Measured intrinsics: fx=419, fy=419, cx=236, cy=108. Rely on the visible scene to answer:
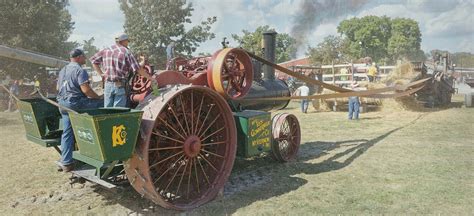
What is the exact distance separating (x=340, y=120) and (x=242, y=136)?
7.65 meters

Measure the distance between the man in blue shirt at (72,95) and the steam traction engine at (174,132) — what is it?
294 mm

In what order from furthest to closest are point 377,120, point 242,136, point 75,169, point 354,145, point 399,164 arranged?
point 377,120
point 354,145
point 399,164
point 242,136
point 75,169

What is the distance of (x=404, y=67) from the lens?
48.5ft

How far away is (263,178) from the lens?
5.95 metres

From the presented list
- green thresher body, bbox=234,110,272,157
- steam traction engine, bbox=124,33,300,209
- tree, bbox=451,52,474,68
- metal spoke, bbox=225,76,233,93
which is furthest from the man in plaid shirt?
tree, bbox=451,52,474,68

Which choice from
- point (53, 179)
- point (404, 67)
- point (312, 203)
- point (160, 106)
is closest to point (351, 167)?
point (312, 203)

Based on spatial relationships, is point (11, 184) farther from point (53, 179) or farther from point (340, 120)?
point (340, 120)

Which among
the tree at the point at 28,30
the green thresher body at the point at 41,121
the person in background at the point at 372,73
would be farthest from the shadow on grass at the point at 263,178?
the tree at the point at 28,30

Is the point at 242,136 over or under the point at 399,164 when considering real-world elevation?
over

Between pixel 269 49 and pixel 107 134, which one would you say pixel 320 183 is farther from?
pixel 107 134

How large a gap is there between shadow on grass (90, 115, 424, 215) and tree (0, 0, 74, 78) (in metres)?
20.5

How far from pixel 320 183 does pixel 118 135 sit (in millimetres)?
2910

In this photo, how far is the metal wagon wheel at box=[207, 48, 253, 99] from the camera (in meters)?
5.50

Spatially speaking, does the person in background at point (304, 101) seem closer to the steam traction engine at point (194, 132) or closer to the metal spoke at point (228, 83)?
the steam traction engine at point (194, 132)
